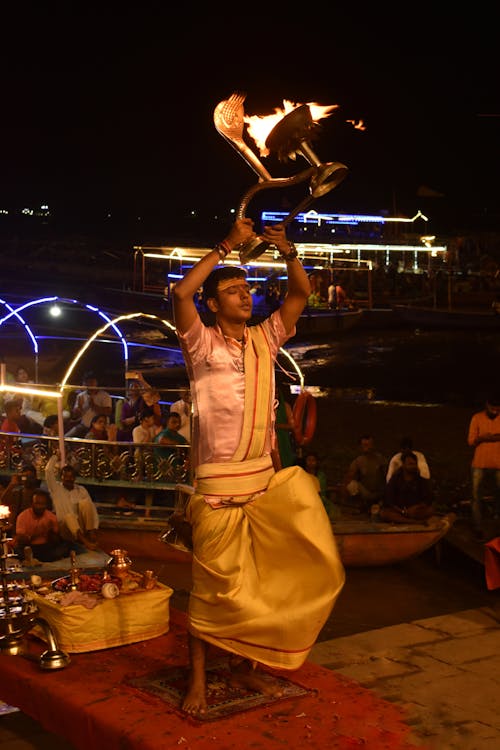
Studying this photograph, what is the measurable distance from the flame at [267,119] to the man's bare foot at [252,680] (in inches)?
93.9

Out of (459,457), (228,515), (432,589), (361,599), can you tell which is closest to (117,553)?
(228,515)

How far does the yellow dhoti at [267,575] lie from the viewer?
4.31m

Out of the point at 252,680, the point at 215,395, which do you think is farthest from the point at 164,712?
the point at 215,395

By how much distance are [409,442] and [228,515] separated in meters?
5.32

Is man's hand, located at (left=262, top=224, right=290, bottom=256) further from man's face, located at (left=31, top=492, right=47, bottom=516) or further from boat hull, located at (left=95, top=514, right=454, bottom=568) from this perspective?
man's face, located at (left=31, top=492, right=47, bottom=516)

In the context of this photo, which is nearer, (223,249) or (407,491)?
(223,249)

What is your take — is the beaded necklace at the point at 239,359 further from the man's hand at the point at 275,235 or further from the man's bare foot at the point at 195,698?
the man's bare foot at the point at 195,698

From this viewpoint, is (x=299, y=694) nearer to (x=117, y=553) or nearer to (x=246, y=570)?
(x=246, y=570)

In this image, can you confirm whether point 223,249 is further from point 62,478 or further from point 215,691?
point 62,478

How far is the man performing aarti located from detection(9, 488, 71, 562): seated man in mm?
4031

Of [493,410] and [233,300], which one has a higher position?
[233,300]

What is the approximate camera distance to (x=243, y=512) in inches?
176

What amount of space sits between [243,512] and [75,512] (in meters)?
4.51

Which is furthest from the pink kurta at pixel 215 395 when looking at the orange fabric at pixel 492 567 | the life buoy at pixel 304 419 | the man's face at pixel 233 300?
the orange fabric at pixel 492 567
